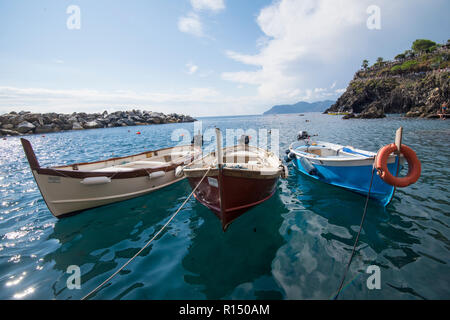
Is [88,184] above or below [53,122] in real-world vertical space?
below

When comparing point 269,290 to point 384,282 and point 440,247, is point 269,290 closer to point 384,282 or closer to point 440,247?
point 384,282

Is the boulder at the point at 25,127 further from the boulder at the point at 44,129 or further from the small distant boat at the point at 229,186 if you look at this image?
the small distant boat at the point at 229,186

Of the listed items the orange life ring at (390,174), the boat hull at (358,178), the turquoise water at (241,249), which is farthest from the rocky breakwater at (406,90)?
the turquoise water at (241,249)

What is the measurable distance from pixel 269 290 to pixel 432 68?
109 m

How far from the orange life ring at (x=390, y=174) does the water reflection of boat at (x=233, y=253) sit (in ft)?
11.4

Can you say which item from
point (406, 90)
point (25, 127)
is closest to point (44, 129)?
point (25, 127)

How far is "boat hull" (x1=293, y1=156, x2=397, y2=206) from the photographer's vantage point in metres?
6.52

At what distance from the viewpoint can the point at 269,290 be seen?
151 inches

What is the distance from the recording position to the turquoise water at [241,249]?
3893 mm

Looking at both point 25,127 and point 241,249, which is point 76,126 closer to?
point 25,127

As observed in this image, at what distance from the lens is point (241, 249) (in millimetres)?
5047

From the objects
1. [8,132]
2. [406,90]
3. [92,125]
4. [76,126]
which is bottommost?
[8,132]

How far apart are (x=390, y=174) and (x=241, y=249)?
16.0 feet
